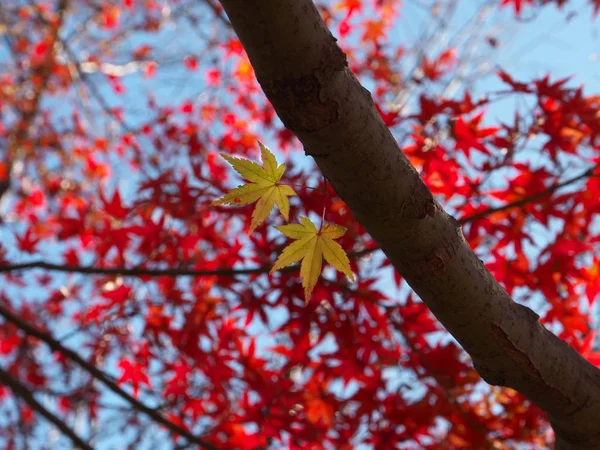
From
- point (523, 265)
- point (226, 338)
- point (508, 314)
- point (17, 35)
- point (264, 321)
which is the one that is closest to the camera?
point (508, 314)

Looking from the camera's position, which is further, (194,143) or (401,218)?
(194,143)

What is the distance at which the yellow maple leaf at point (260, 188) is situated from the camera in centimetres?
99

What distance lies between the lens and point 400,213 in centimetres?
95

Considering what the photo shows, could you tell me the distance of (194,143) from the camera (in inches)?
179

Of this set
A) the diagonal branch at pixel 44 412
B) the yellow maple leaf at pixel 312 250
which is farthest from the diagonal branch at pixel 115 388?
the yellow maple leaf at pixel 312 250

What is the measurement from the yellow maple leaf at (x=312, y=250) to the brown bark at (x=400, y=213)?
0.07 metres

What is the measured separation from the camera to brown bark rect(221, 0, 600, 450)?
0.78 meters

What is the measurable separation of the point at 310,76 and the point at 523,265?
1.45 meters

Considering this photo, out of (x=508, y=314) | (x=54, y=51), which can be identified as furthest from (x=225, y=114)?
(x=508, y=314)

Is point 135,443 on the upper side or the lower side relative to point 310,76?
upper

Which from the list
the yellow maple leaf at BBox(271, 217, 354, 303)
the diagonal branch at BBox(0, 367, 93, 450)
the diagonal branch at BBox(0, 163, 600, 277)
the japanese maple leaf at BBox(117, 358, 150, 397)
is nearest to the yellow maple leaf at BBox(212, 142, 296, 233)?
the yellow maple leaf at BBox(271, 217, 354, 303)

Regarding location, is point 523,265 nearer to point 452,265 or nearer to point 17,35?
point 452,265

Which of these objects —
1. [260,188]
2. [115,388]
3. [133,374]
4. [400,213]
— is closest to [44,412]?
[115,388]

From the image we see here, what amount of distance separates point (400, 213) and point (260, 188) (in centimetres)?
25
